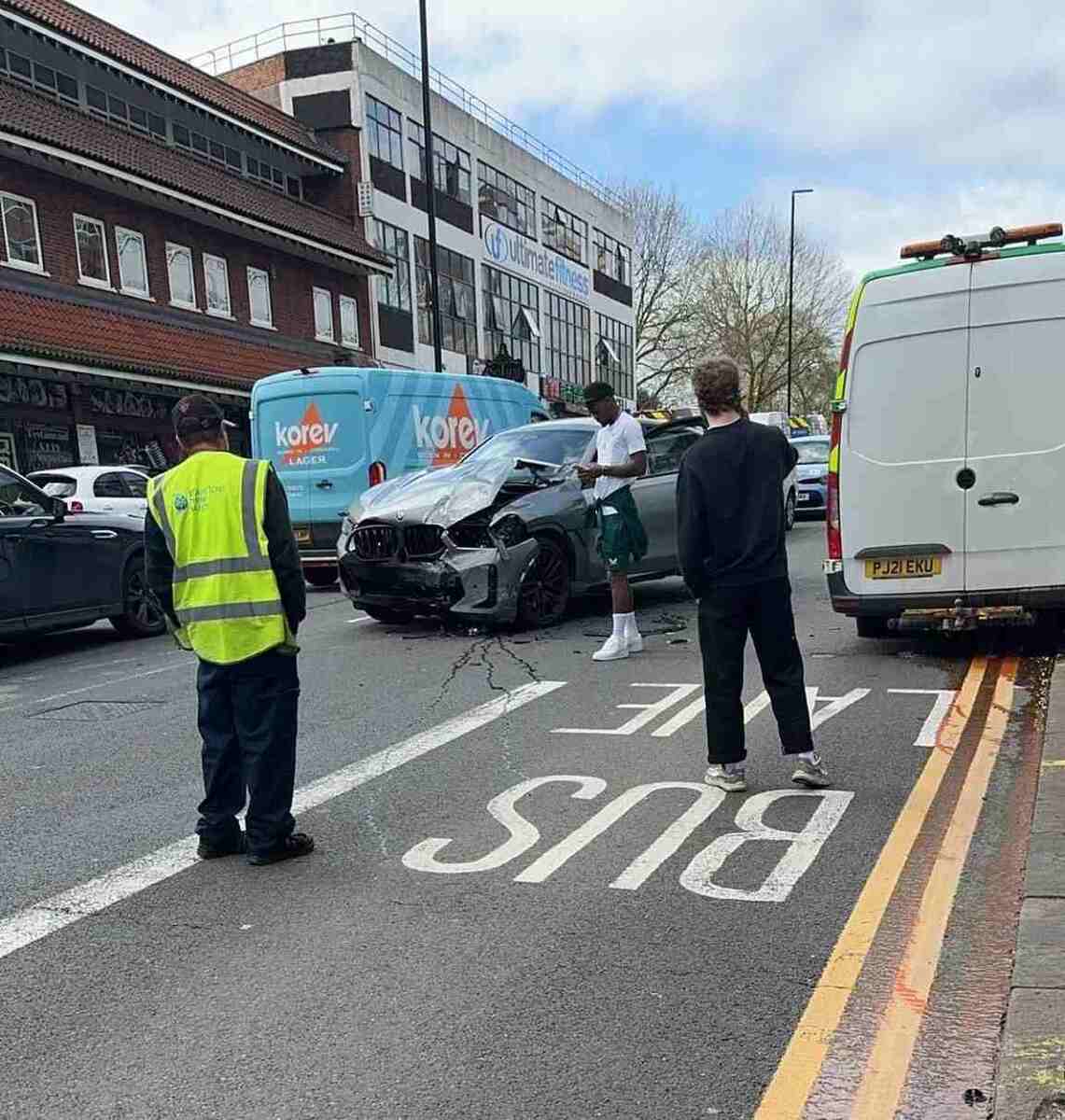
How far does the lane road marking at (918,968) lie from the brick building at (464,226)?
28.3m

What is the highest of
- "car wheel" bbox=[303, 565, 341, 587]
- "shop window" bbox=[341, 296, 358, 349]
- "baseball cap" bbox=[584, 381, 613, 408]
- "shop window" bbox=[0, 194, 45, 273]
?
"shop window" bbox=[0, 194, 45, 273]

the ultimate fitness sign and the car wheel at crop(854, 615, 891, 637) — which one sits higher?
the ultimate fitness sign

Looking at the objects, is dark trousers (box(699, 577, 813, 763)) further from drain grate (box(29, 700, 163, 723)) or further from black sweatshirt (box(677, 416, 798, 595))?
drain grate (box(29, 700, 163, 723))

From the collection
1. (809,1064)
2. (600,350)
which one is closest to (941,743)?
(809,1064)

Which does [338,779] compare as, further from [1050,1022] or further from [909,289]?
[909,289]

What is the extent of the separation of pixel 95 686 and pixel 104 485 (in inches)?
324

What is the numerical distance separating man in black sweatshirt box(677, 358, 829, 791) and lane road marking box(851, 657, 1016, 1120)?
2.25 ft

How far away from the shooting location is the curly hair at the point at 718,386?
16.1 ft

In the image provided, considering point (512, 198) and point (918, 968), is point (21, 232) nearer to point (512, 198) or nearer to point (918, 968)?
point (918, 968)

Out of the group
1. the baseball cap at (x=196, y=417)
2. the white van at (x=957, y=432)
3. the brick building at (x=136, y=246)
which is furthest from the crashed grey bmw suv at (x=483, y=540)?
the brick building at (x=136, y=246)

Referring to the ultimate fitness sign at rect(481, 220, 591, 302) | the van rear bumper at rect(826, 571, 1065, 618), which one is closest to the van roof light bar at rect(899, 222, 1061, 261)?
the van rear bumper at rect(826, 571, 1065, 618)

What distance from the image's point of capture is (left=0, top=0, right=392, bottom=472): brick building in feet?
66.1

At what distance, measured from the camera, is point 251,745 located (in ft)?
14.2

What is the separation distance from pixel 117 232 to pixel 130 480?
8.77 meters
